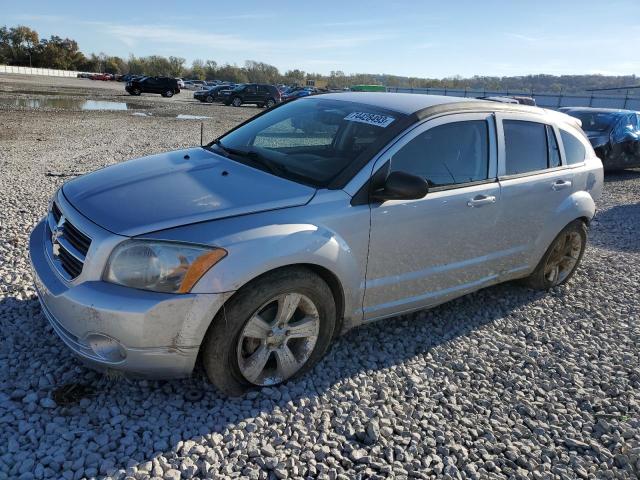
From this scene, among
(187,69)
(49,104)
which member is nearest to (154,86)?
(49,104)

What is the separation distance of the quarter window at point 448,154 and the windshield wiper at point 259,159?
75 centimetres

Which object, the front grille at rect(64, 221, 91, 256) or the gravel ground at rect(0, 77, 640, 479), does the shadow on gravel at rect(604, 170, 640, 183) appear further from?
the front grille at rect(64, 221, 91, 256)

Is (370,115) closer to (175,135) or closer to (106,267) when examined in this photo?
(106,267)

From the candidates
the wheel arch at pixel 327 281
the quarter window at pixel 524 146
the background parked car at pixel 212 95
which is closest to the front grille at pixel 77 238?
the wheel arch at pixel 327 281

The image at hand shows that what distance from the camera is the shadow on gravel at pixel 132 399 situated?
255 centimetres

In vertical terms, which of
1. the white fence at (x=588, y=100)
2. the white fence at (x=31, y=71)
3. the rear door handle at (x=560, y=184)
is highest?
the white fence at (x=31, y=71)

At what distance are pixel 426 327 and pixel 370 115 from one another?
5.70 ft

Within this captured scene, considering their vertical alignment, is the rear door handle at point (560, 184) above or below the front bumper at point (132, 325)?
above

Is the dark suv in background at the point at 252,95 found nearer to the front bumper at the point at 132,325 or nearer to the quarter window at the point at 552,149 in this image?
the quarter window at the point at 552,149

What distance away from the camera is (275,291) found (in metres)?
2.85

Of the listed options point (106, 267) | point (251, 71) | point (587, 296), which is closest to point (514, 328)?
point (587, 296)

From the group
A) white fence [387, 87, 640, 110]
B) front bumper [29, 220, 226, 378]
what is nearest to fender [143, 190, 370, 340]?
front bumper [29, 220, 226, 378]

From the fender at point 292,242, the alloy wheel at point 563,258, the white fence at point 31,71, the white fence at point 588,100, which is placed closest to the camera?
the fender at point 292,242

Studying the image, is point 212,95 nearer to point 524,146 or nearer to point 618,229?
point 618,229
